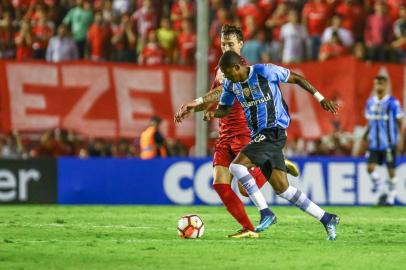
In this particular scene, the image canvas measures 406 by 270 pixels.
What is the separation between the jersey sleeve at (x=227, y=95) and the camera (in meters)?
11.0

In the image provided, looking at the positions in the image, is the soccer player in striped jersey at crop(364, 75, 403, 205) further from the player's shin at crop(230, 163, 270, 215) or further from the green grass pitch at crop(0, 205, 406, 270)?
the player's shin at crop(230, 163, 270, 215)

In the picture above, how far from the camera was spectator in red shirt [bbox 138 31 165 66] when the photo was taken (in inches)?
846

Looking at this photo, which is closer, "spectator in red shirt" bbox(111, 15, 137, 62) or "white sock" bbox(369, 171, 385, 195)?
"white sock" bbox(369, 171, 385, 195)

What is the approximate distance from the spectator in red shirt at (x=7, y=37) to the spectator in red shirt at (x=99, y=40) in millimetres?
1709

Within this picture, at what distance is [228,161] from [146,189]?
7.91 m

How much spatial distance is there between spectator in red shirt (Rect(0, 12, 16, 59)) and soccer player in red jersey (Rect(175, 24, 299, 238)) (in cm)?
1171

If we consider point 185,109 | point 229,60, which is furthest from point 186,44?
point 229,60

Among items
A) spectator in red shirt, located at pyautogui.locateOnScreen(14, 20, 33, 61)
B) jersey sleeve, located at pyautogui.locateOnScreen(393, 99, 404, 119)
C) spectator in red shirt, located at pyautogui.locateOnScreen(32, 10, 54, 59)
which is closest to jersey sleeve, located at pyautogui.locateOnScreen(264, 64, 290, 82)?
jersey sleeve, located at pyautogui.locateOnScreen(393, 99, 404, 119)

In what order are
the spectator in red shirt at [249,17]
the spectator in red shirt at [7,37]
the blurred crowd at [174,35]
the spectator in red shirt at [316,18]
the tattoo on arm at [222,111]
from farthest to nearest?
the spectator in red shirt at [7,37] < the spectator in red shirt at [249,17] < the spectator in red shirt at [316,18] < the blurred crowd at [174,35] < the tattoo on arm at [222,111]

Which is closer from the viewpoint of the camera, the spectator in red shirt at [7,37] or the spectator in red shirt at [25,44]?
the spectator in red shirt at [25,44]

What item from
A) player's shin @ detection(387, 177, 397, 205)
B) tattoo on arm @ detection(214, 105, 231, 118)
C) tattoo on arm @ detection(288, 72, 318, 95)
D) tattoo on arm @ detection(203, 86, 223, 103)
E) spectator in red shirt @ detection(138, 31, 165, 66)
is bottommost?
player's shin @ detection(387, 177, 397, 205)

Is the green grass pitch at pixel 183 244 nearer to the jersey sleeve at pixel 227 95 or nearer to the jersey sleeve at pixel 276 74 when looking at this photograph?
the jersey sleeve at pixel 227 95

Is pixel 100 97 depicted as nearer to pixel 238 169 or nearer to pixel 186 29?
pixel 186 29

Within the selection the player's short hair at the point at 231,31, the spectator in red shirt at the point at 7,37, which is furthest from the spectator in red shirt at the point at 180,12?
the player's short hair at the point at 231,31
